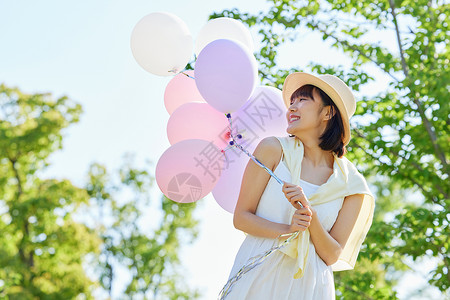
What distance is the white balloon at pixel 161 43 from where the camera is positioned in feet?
10.3

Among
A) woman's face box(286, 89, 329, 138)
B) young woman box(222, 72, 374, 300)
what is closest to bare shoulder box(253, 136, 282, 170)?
young woman box(222, 72, 374, 300)

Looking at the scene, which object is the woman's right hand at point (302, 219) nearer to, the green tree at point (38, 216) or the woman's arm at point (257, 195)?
the woman's arm at point (257, 195)

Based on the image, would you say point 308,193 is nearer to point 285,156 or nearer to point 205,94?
point 285,156

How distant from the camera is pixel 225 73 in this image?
264cm

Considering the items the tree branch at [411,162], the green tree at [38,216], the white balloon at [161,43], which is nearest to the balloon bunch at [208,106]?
the white balloon at [161,43]

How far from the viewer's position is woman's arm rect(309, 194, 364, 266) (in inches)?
95.3

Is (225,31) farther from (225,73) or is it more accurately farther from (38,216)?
(38,216)

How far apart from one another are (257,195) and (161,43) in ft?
3.60

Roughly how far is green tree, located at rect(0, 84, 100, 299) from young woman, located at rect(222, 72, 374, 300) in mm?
10289

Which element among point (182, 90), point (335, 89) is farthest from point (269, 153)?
point (182, 90)

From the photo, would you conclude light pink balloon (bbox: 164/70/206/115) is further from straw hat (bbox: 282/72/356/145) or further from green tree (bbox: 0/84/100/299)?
→ green tree (bbox: 0/84/100/299)

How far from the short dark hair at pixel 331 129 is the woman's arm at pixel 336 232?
0.23 m

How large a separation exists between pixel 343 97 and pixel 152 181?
1439 centimetres

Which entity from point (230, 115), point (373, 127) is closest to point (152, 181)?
point (373, 127)
